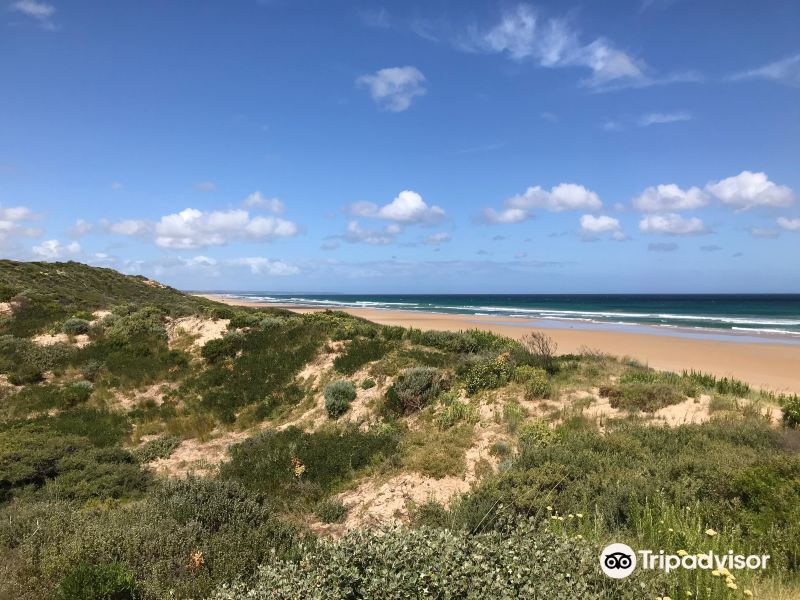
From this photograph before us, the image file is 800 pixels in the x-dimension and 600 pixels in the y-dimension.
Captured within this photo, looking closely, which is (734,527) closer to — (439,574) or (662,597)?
(662,597)

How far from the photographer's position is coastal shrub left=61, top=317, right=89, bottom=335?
21.8 m

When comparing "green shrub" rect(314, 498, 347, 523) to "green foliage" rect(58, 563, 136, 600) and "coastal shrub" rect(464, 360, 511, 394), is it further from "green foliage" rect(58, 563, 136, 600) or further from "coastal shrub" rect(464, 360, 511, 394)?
"coastal shrub" rect(464, 360, 511, 394)

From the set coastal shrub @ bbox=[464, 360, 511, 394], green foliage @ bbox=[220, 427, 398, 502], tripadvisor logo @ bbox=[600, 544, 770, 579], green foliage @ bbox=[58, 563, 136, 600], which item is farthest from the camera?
coastal shrub @ bbox=[464, 360, 511, 394]

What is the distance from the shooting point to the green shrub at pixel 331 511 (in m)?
8.14

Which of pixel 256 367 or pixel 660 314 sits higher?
pixel 660 314

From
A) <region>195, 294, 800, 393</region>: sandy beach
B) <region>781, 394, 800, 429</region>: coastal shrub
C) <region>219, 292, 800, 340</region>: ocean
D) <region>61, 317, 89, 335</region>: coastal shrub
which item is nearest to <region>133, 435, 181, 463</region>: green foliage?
<region>61, 317, 89, 335</region>: coastal shrub

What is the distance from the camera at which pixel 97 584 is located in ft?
14.1

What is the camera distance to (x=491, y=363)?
13.5 m

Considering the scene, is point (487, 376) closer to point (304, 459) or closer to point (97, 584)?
point (304, 459)

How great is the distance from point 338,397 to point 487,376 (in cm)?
452

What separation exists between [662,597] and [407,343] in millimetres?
13790

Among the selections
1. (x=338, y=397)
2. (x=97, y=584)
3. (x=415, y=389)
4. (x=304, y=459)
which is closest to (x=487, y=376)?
(x=415, y=389)

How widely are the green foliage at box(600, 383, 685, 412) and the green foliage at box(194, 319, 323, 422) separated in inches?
376

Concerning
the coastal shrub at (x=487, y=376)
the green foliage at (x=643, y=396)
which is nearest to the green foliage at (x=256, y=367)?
the coastal shrub at (x=487, y=376)
